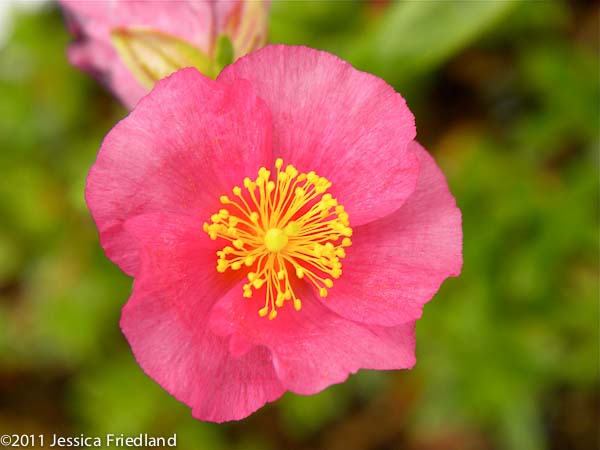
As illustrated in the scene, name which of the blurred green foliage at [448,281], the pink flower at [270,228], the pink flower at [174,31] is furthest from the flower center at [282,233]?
the blurred green foliage at [448,281]

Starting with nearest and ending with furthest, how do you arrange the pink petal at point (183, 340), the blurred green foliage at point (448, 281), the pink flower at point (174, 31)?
the pink petal at point (183, 340) → the pink flower at point (174, 31) → the blurred green foliage at point (448, 281)

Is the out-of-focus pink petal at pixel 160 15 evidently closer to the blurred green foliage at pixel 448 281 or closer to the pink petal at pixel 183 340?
the pink petal at pixel 183 340

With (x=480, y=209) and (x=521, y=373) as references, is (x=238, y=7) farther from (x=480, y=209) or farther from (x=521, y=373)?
(x=521, y=373)

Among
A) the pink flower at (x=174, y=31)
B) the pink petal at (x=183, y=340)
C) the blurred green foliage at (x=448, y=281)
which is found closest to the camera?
the pink petal at (x=183, y=340)

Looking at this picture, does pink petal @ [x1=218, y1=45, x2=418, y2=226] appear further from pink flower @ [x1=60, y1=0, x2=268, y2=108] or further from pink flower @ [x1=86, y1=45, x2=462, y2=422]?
pink flower @ [x1=60, y1=0, x2=268, y2=108]

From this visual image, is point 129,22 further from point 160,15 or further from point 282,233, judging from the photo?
point 282,233

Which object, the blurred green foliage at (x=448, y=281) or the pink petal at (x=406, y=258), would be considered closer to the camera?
the pink petal at (x=406, y=258)

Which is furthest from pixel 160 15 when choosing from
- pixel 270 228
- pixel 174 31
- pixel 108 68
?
pixel 270 228
